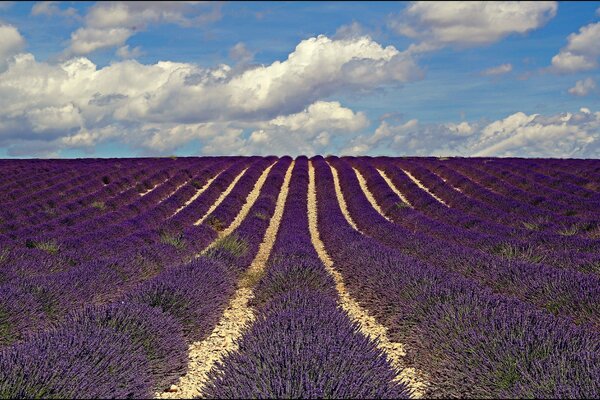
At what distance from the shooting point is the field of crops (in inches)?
147

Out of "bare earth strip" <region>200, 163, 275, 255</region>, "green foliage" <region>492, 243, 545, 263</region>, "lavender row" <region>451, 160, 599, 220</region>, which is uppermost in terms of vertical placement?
"lavender row" <region>451, 160, 599, 220</region>

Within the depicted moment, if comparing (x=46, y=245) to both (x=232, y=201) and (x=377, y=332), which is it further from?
(x=232, y=201)

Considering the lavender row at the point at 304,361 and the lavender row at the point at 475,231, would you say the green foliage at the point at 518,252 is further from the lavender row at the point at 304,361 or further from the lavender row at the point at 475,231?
the lavender row at the point at 304,361

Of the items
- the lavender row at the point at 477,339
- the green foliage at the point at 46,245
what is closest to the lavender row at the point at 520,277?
the lavender row at the point at 477,339

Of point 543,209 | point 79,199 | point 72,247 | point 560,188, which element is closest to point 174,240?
point 72,247

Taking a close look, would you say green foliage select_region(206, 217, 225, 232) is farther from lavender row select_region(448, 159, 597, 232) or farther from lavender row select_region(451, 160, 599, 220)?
lavender row select_region(451, 160, 599, 220)

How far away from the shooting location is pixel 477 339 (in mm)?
4391

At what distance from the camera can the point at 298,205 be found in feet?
61.2

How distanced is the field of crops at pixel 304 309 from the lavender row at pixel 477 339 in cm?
2

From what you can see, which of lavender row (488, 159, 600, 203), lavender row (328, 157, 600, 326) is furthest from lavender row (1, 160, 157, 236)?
lavender row (488, 159, 600, 203)

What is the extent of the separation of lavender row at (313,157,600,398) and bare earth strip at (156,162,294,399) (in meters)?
1.58

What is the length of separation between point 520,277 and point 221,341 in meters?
3.63

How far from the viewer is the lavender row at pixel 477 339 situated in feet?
12.2

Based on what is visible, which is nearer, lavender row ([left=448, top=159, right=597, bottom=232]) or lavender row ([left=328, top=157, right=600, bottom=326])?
lavender row ([left=328, top=157, right=600, bottom=326])
